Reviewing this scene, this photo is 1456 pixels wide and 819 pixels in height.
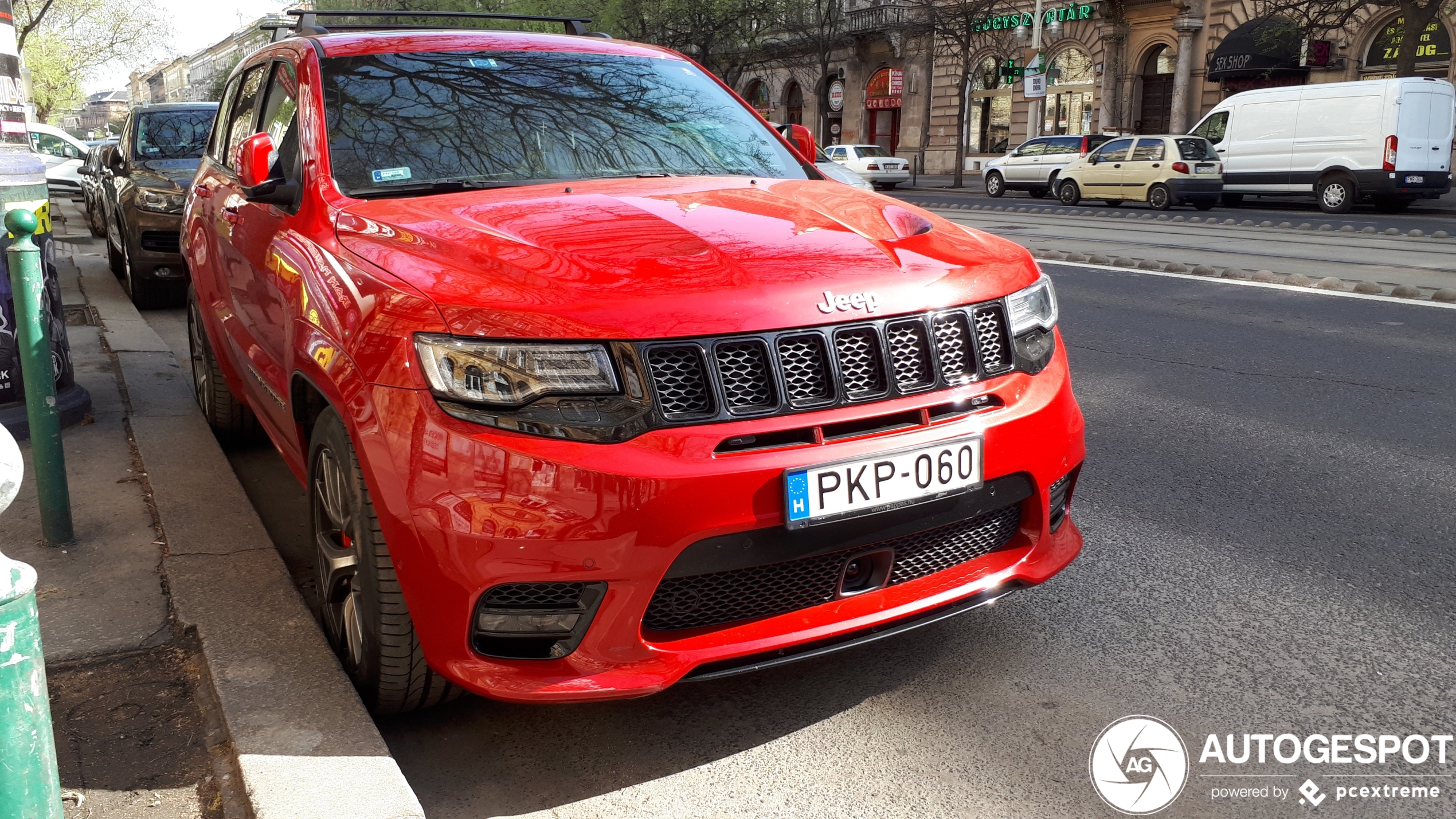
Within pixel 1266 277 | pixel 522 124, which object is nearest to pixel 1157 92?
pixel 1266 277

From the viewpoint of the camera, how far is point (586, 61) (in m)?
4.09

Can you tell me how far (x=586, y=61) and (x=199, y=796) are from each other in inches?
103

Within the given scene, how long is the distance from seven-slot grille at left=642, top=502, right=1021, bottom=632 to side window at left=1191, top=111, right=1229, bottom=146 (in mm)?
23581

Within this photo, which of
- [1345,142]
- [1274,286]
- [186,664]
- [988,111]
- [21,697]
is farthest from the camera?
[988,111]

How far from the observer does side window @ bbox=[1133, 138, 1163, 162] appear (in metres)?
23.3

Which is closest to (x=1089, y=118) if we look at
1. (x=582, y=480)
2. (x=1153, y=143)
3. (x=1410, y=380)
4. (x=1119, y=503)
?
(x=1153, y=143)

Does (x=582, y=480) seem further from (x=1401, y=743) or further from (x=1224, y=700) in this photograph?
(x=1401, y=743)

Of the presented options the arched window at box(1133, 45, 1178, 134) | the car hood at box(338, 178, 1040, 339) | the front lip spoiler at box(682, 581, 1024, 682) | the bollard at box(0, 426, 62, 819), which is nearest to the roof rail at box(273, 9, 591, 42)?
the car hood at box(338, 178, 1040, 339)

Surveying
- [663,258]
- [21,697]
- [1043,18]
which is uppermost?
[1043,18]

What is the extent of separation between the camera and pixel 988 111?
133 ft

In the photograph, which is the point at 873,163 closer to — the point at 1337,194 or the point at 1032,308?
the point at 1337,194

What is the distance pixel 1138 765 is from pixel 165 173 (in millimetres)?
9778

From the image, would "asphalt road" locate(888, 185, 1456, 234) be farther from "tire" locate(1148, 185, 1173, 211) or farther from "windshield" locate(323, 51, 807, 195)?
"windshield" locate(323, 51, 807, 195)

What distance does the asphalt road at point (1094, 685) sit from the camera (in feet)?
8.51
